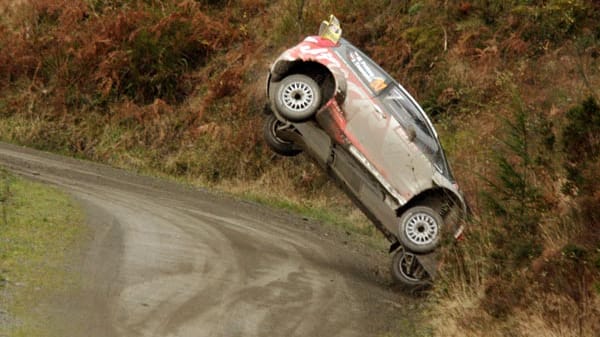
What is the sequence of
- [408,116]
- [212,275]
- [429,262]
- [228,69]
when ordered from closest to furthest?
[212,275] < [429,262] < [408,116] < [228,69]

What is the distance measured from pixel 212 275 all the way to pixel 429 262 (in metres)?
2.86

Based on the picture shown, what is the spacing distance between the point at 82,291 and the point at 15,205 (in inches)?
154

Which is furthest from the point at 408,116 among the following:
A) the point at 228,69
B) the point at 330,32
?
the point at 228,69

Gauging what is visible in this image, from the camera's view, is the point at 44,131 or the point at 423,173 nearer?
the point at 423,173

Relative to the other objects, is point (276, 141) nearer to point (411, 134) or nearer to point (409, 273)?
point (411, 134)

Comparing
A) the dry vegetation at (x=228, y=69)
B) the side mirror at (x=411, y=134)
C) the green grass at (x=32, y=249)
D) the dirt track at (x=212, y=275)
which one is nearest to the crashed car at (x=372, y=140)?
the side mirror at (x=411, y=134)

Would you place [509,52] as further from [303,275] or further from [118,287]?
[118,287]

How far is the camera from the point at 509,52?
2127 cm

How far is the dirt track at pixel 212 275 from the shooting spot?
8172 mm

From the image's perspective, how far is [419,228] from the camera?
38.3 ft

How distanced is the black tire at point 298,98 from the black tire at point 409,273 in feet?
7.33

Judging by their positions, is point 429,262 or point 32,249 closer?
point 32,249

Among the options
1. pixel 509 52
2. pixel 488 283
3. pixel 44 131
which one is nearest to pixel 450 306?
pixel 488 283

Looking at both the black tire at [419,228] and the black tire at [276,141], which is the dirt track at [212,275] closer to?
the black tire at [419,228]
